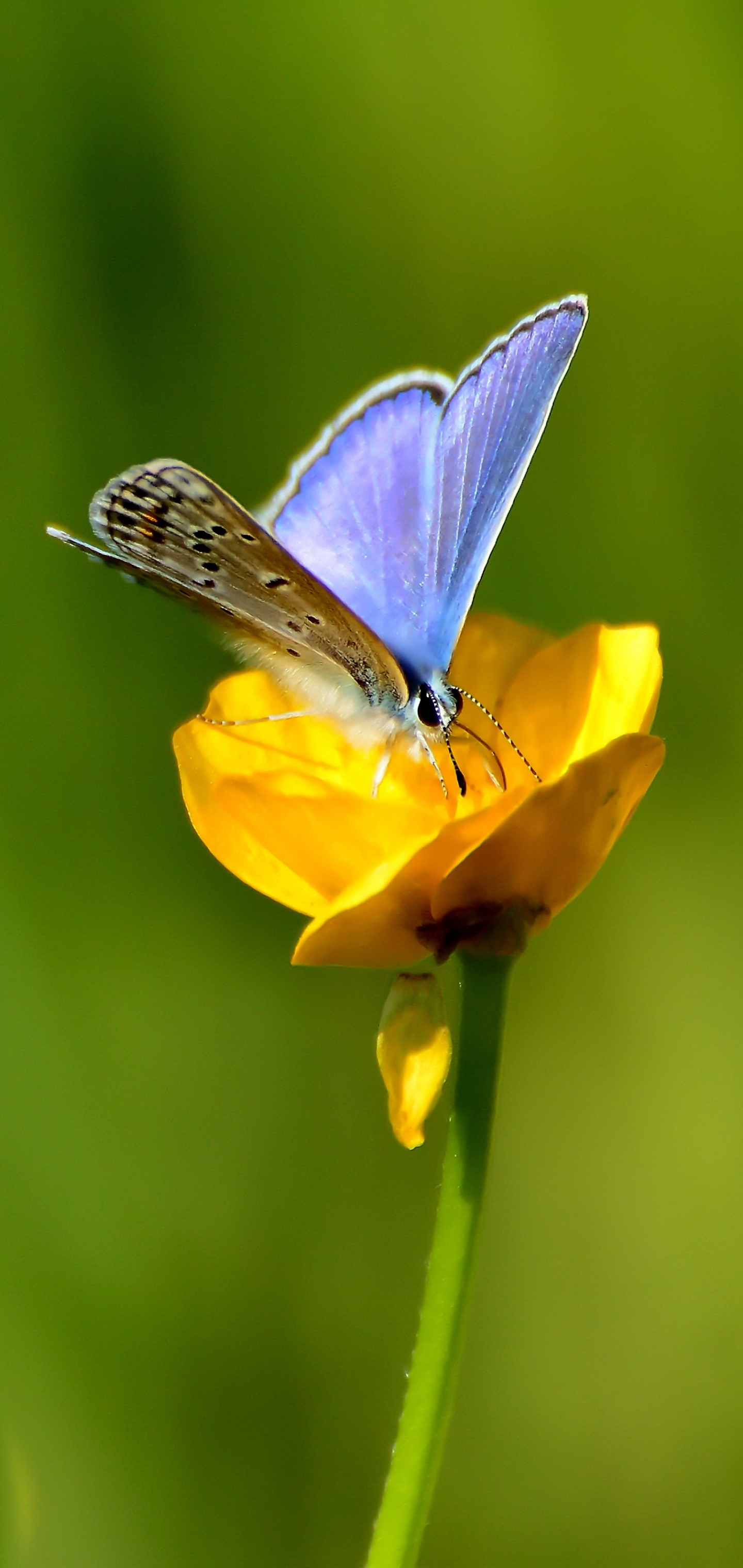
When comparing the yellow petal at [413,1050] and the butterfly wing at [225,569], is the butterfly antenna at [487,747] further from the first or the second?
the yellow petal at [413,1050]

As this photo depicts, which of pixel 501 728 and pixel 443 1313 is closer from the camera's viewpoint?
pixel 443 1313

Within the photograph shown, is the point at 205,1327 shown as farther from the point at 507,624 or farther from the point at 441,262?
the point at 441,262

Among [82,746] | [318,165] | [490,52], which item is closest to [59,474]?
[82,746]

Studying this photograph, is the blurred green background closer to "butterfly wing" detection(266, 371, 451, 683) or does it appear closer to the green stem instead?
"butterfly wing" detection(266, 371, 451, 683)

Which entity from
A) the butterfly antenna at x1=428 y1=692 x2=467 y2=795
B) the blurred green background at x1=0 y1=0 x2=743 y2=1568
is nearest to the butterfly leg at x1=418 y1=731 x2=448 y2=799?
the butterfly antenna at x1=428 y1=692 x2=467 y2=795

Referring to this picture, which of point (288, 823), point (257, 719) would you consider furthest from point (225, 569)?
point (288, 823)

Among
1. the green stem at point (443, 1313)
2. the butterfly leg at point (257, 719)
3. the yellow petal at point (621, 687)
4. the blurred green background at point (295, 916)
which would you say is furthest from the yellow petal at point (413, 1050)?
the blurred green background at point (295, 916)

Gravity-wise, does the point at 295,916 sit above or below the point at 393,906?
below

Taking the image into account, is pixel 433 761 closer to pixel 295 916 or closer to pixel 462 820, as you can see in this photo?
pixel 462 820
